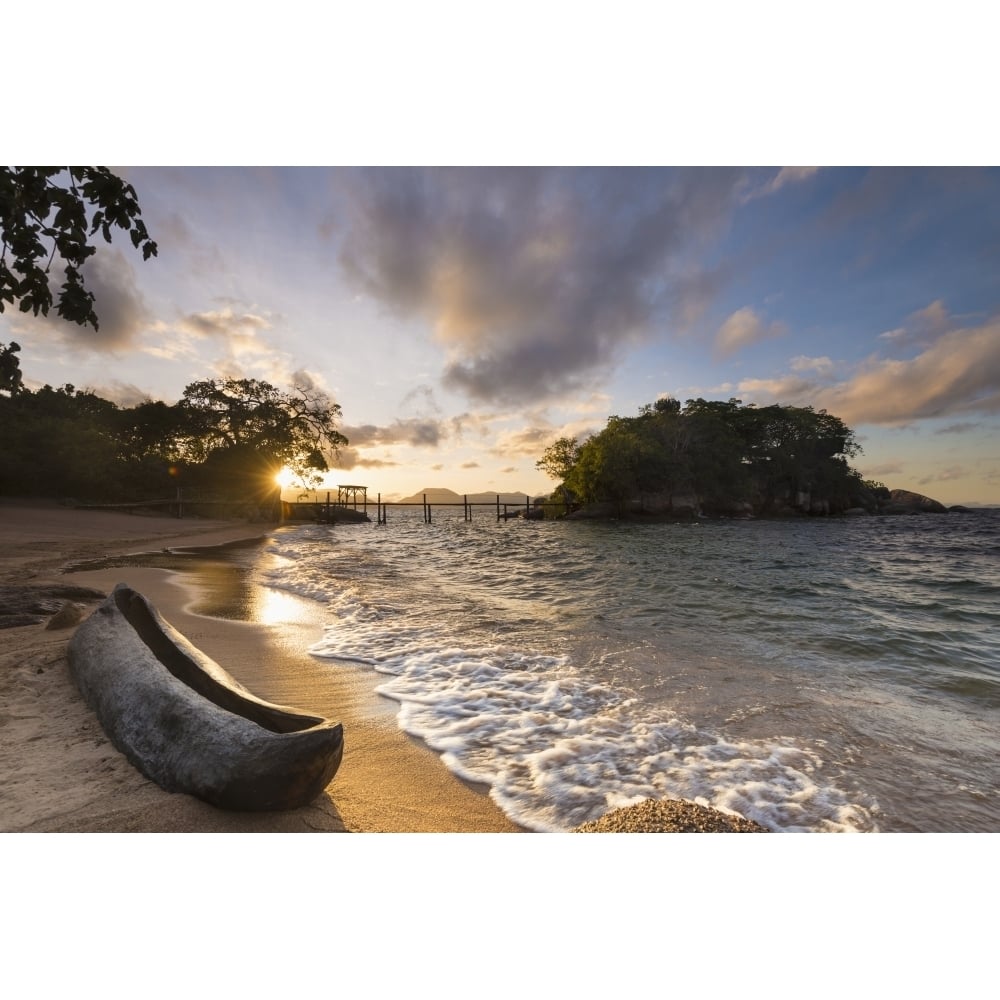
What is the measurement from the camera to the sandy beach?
6.38 ft

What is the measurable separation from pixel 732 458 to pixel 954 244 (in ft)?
118

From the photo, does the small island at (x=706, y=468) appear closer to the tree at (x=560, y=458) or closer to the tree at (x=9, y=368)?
the tree at (x=560, y=458)

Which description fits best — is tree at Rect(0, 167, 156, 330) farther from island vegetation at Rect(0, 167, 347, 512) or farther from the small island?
the small island

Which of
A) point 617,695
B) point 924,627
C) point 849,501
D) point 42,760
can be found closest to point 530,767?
→ point 617,695

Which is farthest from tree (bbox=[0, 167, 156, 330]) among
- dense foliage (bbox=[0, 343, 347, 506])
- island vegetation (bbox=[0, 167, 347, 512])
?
dense foliage (bbox=[0, 343, 347, 506])

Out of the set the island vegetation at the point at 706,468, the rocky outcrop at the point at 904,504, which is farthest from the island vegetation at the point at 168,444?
the rocky outcrop at the point at 904,504

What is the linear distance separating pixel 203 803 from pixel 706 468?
4164cm

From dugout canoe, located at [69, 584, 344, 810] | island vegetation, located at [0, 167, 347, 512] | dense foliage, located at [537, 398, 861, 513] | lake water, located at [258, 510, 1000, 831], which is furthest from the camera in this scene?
dense foliage, located at [537, 398, 861, 513]

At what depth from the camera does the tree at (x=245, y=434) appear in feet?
89.5

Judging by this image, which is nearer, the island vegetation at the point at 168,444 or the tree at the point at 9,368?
the tree at the point at 9,368

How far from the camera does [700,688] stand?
4.09 m

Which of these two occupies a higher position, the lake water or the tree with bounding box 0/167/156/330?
the tree with bounding box 0/167/156/330

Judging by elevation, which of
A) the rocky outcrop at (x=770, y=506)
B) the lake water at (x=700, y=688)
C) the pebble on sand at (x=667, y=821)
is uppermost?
the rocky outcrop at (x=770, y=506)

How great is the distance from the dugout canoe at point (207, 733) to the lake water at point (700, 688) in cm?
108
